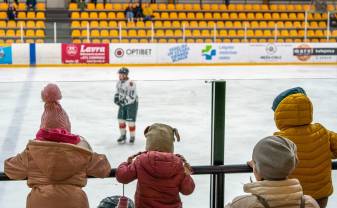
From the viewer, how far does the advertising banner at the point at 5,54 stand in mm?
18734

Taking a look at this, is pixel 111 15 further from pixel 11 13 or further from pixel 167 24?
pixel 11 13

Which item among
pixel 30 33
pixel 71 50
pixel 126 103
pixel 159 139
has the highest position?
pixel 30 33

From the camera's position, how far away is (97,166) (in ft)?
9.72

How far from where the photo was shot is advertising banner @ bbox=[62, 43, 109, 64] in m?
19.5

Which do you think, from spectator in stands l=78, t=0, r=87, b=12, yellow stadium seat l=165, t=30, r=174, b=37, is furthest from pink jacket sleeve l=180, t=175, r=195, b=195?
→ spectator in stands l=78, t=0, r=87, b=12

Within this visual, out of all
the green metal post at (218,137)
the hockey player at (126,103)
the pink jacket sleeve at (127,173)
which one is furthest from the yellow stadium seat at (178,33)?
the pink jacket sleeve at (127,173)

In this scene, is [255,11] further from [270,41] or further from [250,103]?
[250,103]

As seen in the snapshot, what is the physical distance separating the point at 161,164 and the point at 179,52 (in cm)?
1733

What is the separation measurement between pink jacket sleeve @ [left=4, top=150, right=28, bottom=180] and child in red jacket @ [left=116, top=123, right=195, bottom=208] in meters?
0.53

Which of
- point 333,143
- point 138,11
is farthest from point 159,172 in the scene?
point 138,11

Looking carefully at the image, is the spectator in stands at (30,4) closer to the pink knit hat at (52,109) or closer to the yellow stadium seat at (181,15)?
the yellow stadium seat at (181,15)

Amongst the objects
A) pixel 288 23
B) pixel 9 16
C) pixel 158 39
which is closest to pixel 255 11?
pixel 288 23

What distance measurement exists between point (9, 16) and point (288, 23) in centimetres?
1134

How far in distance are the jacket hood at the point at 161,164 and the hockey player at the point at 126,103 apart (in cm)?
505
